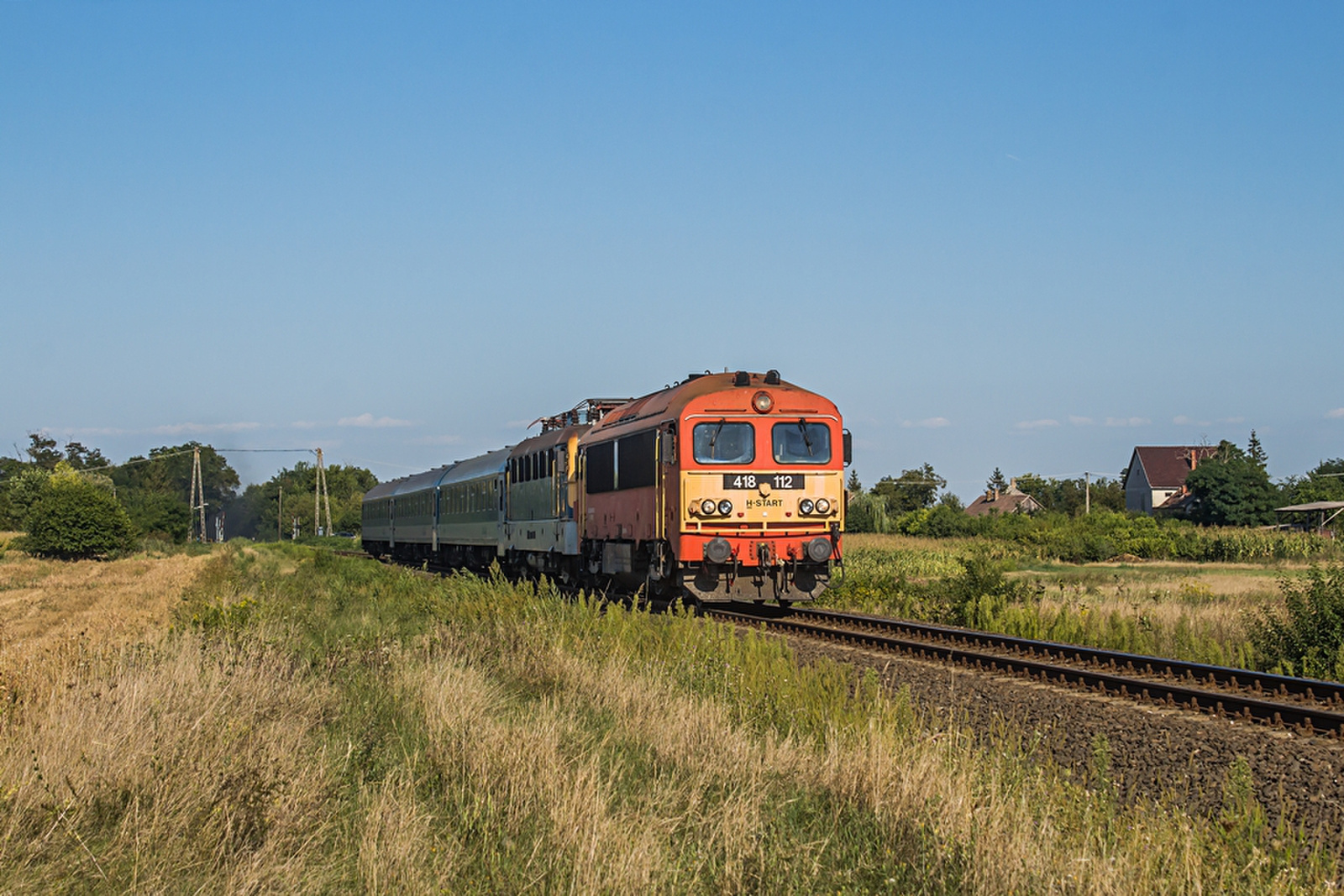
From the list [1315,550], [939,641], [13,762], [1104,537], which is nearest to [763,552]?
[939,641]

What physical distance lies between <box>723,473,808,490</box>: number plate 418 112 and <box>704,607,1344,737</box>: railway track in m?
2.13

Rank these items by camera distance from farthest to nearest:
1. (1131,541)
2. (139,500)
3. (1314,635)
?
(139,500) < (1131,541) < (1314,635)

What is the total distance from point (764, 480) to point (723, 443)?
869 mm

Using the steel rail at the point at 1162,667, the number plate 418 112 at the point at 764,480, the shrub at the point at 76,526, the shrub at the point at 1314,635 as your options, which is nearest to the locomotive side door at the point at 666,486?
the number plate 418 112 at the point at 764,480

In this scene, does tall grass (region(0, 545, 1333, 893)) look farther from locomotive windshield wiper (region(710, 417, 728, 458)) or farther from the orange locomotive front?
locomotive windshield wiper (region(710, 417, 728, 458))

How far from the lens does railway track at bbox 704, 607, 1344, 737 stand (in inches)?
392

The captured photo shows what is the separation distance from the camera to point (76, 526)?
56844 millimetres

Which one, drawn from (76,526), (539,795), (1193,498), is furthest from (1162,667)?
(1193,498)

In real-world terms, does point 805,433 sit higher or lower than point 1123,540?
higher

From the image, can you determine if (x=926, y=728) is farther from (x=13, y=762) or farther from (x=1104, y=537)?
(x=1104, y=537)

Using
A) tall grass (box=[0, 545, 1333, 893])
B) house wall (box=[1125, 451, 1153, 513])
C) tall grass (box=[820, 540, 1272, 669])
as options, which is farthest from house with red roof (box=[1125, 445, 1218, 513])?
tall grass (box=[0, 545, 1333, 893])

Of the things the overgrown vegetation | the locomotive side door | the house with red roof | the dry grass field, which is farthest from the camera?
the house with red roof

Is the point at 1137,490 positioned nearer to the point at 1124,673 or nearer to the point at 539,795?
the point at 1124,673

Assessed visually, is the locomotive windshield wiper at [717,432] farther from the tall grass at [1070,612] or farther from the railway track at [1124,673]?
the tall grass at [1070,612]
